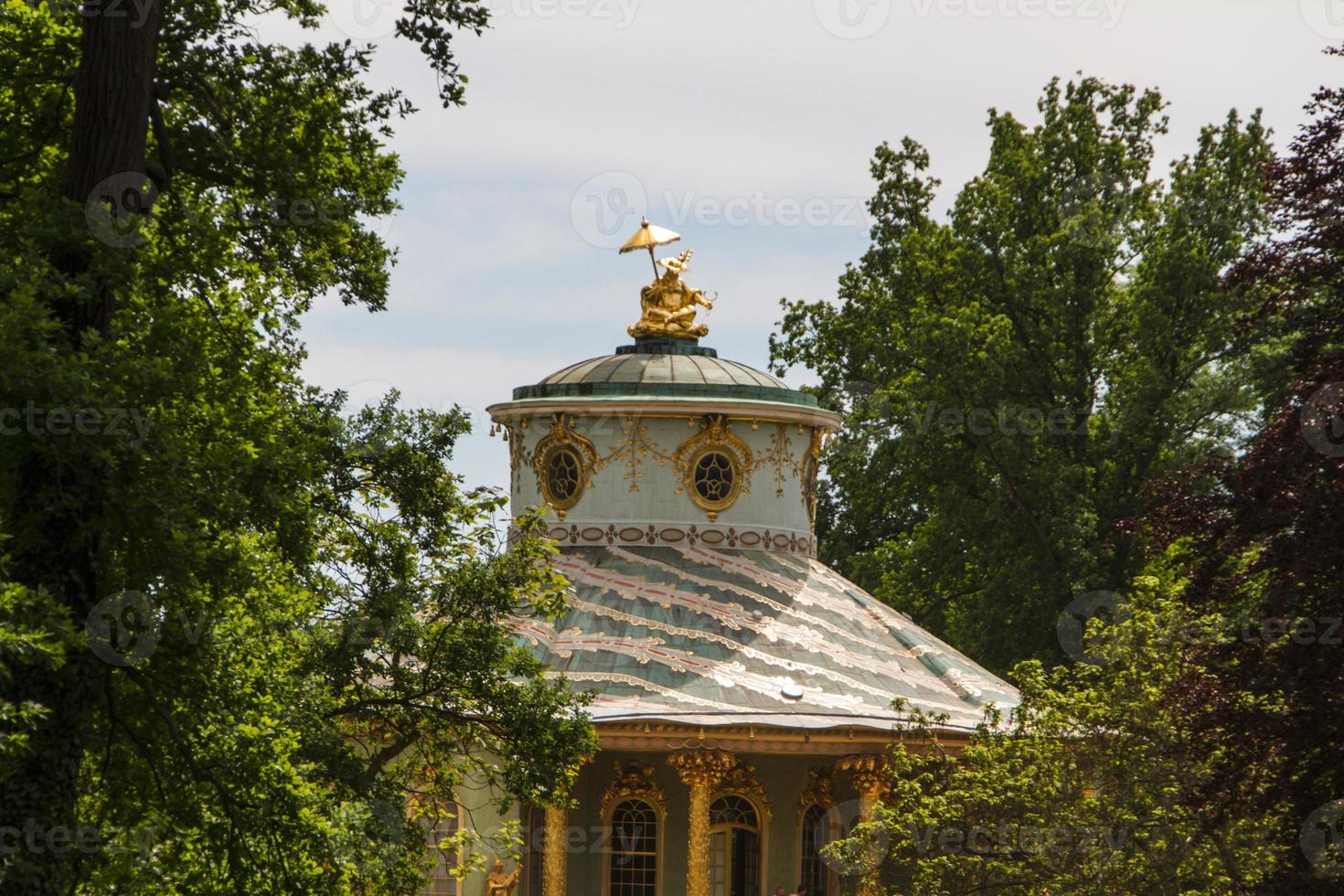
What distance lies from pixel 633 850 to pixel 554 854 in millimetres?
1573

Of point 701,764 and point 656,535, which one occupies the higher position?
point 656,535

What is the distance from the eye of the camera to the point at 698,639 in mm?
32125

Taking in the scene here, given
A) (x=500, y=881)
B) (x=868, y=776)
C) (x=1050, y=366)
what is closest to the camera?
(x=500, y=881)

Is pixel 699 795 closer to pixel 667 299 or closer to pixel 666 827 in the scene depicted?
pixel 666 827

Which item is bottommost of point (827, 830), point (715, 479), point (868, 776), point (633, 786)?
point (827, 830)

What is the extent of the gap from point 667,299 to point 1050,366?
34.7 feet

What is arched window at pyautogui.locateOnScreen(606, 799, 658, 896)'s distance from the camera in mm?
31656

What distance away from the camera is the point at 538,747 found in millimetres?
19844

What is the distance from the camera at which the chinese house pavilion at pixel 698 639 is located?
30.4m

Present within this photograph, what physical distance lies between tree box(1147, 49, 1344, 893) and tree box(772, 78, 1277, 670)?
2186 centimetres

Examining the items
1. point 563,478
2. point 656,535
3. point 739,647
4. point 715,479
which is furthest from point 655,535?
point 739,647

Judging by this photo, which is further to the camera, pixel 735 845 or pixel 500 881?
pixel 735 845

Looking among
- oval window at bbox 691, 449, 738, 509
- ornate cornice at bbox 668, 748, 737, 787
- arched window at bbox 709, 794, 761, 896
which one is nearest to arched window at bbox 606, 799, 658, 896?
arched window at bbox 709, 794, 761, 896

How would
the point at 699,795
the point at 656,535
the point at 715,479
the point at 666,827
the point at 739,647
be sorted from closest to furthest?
the point at 699,795 → the point at 666,827 → the point at 739,647 → the point at 656,535 → the point at 715,479
